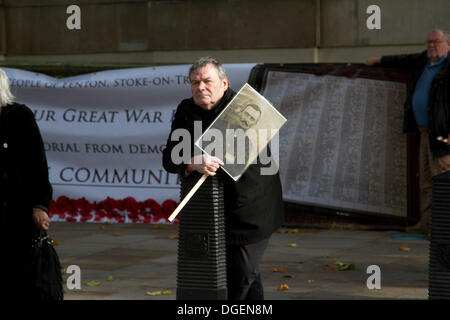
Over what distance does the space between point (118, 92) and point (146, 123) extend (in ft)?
1.90

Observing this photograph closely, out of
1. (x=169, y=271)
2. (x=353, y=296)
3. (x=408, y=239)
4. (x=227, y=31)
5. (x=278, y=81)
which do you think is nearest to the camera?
(x=353, y=296)

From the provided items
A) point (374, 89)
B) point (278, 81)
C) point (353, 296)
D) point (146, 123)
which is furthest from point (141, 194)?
point (353, 296)

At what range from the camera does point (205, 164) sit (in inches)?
215

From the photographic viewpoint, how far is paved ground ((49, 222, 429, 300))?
7.68 metres

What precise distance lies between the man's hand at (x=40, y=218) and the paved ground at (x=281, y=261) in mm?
1639

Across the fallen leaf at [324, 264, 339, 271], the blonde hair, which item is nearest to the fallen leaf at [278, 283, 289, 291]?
the fallen leaf at [324, 264, 339, 271]

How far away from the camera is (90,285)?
315 inches

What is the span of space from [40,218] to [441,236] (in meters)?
2.40

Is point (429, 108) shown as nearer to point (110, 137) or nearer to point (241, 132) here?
Result: point (110, 137)

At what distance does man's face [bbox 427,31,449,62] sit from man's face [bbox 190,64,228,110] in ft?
16.5

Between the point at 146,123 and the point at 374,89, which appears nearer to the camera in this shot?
the point at 374,89

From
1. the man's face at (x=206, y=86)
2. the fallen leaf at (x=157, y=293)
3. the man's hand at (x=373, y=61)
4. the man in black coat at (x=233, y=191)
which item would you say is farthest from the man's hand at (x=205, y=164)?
the man's hand at (x=373, y=61)

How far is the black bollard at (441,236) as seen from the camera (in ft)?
17.6
